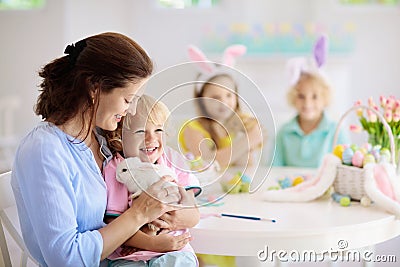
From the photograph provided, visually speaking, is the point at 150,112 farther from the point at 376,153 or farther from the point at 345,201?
the point at 376,153

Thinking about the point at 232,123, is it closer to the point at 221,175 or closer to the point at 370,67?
the point at 221,175

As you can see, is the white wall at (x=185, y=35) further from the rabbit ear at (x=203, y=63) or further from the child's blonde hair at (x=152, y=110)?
the child's blonde hair at (x=152, y=110)

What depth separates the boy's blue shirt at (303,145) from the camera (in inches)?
101

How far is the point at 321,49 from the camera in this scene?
2.29 metres

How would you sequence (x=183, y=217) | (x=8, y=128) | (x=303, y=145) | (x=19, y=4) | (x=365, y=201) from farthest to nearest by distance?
(x=19, y=4) → (x=8, y=128) → (x=303, y=145) → (x=365, y=201) → (x=183, y=217)

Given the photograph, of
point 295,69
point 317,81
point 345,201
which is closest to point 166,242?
point 345,201

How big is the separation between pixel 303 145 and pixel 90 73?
1.51 m

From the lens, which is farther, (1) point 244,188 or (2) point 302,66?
(2) point 302,66

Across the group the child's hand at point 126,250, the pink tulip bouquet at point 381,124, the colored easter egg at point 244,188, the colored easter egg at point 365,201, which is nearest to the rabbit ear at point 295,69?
the pink tulip bouquet at point 381,124

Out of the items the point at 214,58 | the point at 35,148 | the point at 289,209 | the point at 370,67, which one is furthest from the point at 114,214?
the point at 370,67

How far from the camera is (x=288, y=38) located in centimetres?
427

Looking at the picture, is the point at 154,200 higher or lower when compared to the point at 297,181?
higher

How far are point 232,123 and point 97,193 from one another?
342 millimetres

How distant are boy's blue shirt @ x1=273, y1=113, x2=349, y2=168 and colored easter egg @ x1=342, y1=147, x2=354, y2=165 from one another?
75 cm
